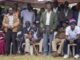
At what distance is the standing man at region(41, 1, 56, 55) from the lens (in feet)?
54.1

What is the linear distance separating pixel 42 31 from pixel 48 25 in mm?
337

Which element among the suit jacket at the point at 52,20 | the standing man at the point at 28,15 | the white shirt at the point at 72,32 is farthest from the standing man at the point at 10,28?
the white shirt at the point at 72,32

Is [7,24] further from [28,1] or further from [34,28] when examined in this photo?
[28,1]

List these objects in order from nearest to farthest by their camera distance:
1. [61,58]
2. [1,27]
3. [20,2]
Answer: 1. [61,58]
2. [1,27]
3. [20,2]

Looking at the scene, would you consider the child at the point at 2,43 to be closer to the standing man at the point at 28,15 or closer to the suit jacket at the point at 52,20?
the standing man at the point at 28,15

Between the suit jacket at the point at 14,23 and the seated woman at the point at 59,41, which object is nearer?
the seated woman at the point at 59,41

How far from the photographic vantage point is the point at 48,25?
16531 millimetres

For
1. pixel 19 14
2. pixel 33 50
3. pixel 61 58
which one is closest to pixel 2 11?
pixel 19 14

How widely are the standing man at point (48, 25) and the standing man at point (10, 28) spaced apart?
3.16 feet

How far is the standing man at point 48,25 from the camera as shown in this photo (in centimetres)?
1650

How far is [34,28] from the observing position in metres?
16.9

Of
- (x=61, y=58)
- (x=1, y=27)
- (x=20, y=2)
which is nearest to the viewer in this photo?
(x=61, y=58)

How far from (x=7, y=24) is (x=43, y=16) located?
4.14ft

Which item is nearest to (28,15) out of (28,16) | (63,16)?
(28,16)
